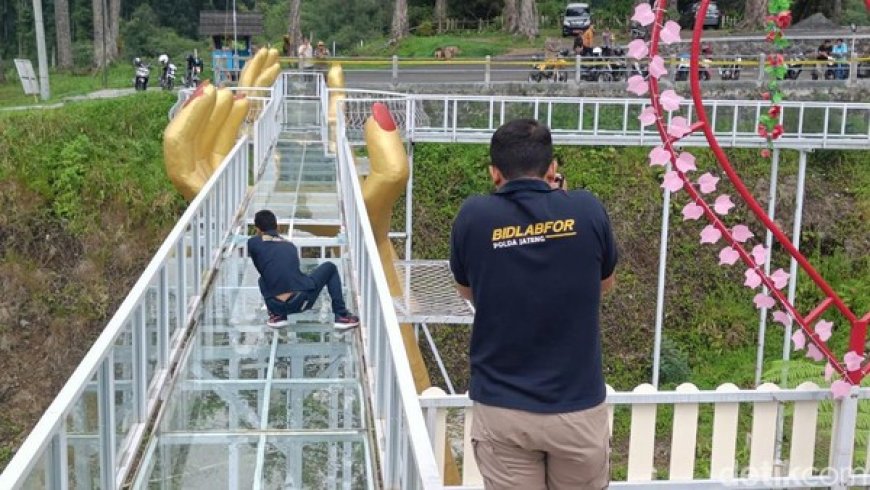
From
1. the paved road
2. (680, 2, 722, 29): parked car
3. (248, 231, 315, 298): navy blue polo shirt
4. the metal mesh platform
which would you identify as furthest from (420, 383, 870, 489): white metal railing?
(680, 2, 722, 29): parked car

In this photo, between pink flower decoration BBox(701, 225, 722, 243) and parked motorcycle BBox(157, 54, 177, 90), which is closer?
pink flower decoration BBox(701, 225, 722, 243)

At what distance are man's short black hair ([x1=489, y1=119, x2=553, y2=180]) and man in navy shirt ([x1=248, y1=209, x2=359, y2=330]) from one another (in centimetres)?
386

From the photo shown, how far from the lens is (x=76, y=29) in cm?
4962

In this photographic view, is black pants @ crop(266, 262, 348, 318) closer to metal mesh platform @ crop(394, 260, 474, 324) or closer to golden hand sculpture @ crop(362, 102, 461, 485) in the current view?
metal mesh platform @ crop(394, 260, 474, 324)

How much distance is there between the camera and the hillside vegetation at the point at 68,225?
17219 millimetres

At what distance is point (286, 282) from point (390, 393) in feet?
9.37

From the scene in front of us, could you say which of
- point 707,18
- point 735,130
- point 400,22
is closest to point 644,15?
point 735,130

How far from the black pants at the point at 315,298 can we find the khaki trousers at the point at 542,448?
12.7 ft

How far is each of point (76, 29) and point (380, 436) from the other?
48553 mm

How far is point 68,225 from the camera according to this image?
19.3 meters

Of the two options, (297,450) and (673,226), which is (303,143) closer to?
(673,226)

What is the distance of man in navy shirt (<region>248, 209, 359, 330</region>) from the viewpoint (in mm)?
7141

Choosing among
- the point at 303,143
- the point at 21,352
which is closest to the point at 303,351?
the point at 303,143

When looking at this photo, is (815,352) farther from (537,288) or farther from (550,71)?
(550,71)
